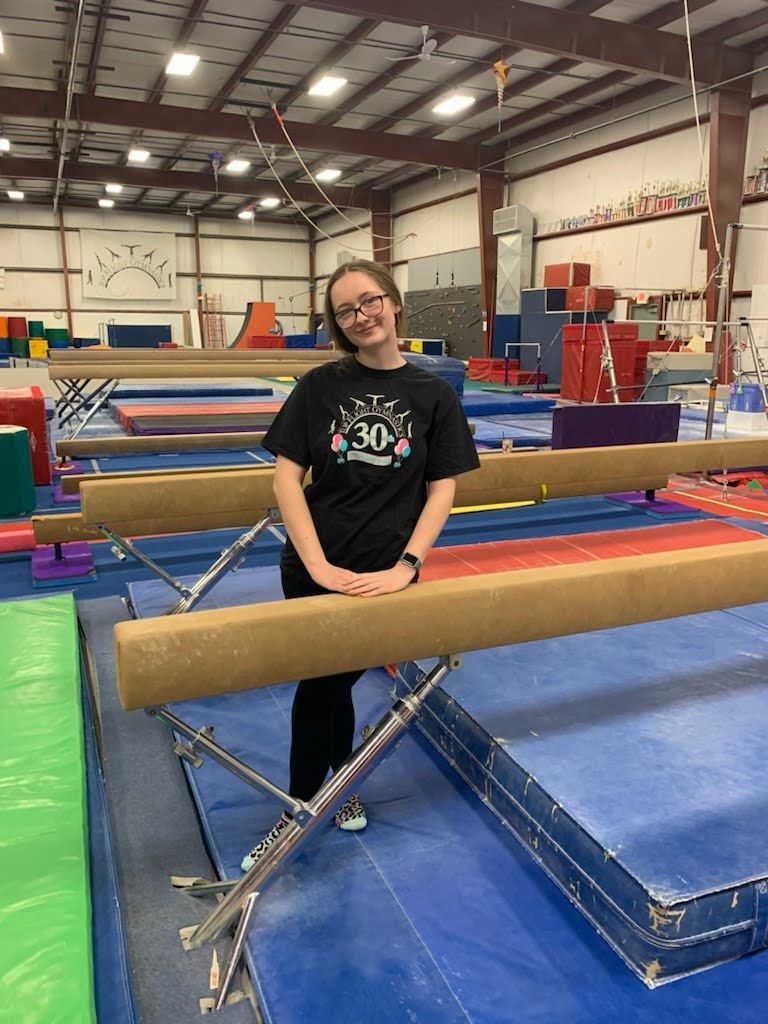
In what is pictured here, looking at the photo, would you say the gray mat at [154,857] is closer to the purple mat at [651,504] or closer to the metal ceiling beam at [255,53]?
the purple mat at [651,504]

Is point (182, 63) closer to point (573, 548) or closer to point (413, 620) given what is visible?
point (573, 548)

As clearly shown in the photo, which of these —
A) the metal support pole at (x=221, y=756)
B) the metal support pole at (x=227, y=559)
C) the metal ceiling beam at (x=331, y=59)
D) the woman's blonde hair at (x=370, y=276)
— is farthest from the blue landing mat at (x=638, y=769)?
the metal ceiling beam at (x=331, y=59)

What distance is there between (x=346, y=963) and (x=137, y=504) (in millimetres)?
1632

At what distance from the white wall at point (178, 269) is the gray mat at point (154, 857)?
20.6 m

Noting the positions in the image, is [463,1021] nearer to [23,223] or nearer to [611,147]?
[611,147]

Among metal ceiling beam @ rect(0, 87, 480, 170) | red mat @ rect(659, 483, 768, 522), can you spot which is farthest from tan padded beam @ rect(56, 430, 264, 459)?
metal ceiling beam @ rect(0, 87, 480, 170)

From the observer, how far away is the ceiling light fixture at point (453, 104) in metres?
12.6

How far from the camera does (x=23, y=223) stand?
856 inches

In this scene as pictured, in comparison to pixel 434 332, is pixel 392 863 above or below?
below

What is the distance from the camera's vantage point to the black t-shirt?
1607 mm

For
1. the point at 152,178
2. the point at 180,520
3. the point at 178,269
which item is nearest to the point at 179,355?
the point at 180,520

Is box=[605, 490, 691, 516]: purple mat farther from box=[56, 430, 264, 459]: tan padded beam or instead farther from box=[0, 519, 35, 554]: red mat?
box=[0, 519, 35, 554]: red mat

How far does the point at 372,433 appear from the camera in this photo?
1.60 metres

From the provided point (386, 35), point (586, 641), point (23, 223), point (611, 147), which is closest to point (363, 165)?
point (611, 147)
